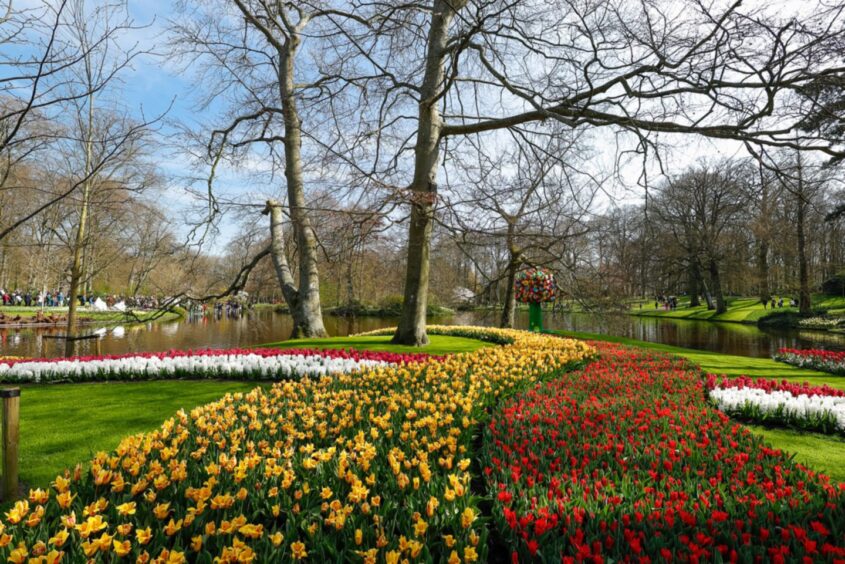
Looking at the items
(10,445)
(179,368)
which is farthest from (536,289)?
(10,445)

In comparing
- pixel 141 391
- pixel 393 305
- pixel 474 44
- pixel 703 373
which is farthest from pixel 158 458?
pixel 393 305

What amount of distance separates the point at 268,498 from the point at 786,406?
18.1 ft

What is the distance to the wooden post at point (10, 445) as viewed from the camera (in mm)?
3254

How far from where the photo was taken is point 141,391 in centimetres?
694

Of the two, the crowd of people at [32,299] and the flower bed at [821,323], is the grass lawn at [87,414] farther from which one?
the crowd of people at [32,299]

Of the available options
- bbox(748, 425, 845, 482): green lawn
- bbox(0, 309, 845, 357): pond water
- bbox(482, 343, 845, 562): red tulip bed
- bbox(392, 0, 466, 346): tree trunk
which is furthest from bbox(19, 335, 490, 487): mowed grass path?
bbox(0, 309, 845, 357): pond water

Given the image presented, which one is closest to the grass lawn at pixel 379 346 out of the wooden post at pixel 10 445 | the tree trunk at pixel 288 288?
the tree trunk at pixel 288 288

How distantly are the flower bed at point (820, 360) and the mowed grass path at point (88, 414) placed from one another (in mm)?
10520

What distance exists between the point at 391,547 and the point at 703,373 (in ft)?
22.8

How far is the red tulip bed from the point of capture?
222 centimetres

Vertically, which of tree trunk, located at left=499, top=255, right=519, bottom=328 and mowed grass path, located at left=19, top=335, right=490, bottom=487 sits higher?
tree trunk, located at left=499, top=255, right=519, bottom=328

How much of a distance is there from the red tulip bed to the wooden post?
3304 millimetres

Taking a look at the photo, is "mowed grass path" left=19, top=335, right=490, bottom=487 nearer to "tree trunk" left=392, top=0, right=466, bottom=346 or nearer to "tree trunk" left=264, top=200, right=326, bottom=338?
"tree trunk" left=392, top=0, right=466, bottom=346

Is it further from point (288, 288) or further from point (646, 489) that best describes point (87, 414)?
point (288, 288)
